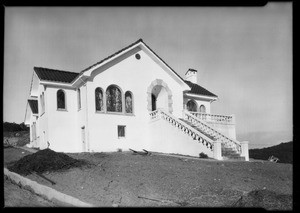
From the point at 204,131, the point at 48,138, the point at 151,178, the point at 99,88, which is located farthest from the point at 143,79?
the point at 151,178

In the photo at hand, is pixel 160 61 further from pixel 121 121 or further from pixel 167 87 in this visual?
pixel 121 121

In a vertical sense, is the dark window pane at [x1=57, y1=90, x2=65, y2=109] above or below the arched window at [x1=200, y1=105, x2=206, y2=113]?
above

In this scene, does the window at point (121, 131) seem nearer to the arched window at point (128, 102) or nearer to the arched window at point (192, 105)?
the arched window at point (128, 102)

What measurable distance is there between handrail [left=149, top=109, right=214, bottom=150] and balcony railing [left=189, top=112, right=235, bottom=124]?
380cm

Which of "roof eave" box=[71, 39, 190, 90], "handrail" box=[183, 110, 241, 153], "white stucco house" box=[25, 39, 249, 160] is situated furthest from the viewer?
"white stucco house" box=[25, 39, 249, 160]

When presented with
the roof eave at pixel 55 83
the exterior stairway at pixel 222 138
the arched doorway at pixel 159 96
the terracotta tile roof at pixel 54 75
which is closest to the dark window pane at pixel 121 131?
the arched doorway at pixel 159 96

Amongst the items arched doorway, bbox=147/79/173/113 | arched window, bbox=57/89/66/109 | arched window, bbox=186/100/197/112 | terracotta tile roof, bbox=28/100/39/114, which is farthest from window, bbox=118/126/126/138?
terracotta tile roof, bbox=28/100/39/114

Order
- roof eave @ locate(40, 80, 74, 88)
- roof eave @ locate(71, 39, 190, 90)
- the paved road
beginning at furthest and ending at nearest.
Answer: roof eave @ locate(40, 80, 74, 88)
roof eave @ locate(71, 39, 190, 90)
the paved road

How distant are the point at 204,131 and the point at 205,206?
1299 cm

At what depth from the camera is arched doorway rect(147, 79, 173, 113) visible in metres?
25.0

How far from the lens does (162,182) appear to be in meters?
12.7

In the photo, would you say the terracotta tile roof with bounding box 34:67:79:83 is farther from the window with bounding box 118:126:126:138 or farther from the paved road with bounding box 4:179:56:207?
Answer: the paved road with bounding box 4:179:56:207

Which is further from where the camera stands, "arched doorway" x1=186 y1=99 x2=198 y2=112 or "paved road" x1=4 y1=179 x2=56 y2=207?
"arched doorway" x1=186 y1=99 x2=198 y2=112

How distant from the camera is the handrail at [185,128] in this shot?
20469 mm
